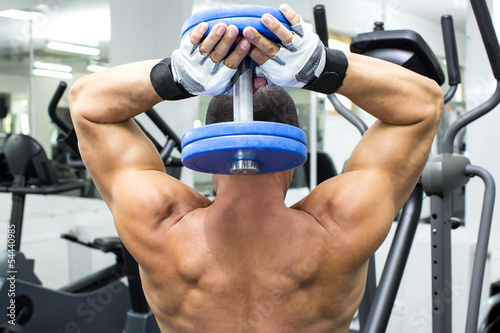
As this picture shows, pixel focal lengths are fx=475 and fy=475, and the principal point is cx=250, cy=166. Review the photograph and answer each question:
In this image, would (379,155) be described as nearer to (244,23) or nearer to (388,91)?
(388,91)

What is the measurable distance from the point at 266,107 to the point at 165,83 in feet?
0.89

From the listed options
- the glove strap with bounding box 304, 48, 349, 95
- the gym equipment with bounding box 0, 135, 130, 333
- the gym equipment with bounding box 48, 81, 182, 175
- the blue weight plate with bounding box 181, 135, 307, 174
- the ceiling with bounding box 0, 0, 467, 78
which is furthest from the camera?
the ceiling with bounding box 0, 0, 467, 78

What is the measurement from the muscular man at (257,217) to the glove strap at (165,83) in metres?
0.03

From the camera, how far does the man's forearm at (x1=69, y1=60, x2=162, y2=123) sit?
0.99m

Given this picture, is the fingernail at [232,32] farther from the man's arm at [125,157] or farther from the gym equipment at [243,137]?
the man's arm at [125,157]

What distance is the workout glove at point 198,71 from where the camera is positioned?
83 centimetres

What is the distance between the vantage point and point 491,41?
1542 mm

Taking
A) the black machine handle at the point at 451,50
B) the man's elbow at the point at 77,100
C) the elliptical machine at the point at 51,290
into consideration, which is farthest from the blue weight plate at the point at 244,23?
the elliptical machine at the point at 51,290

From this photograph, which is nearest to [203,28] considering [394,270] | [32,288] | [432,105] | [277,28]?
[277,28]

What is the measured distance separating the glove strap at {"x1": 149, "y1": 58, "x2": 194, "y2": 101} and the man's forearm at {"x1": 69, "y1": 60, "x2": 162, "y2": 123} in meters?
0.03

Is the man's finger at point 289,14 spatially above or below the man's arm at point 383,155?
above

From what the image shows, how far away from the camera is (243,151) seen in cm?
77

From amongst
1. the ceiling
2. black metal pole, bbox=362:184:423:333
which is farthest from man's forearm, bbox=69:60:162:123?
the ceiling

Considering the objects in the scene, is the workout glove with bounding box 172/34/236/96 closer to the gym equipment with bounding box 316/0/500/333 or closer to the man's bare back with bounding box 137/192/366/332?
the man's bare back with bounding box 137/192/366/332
